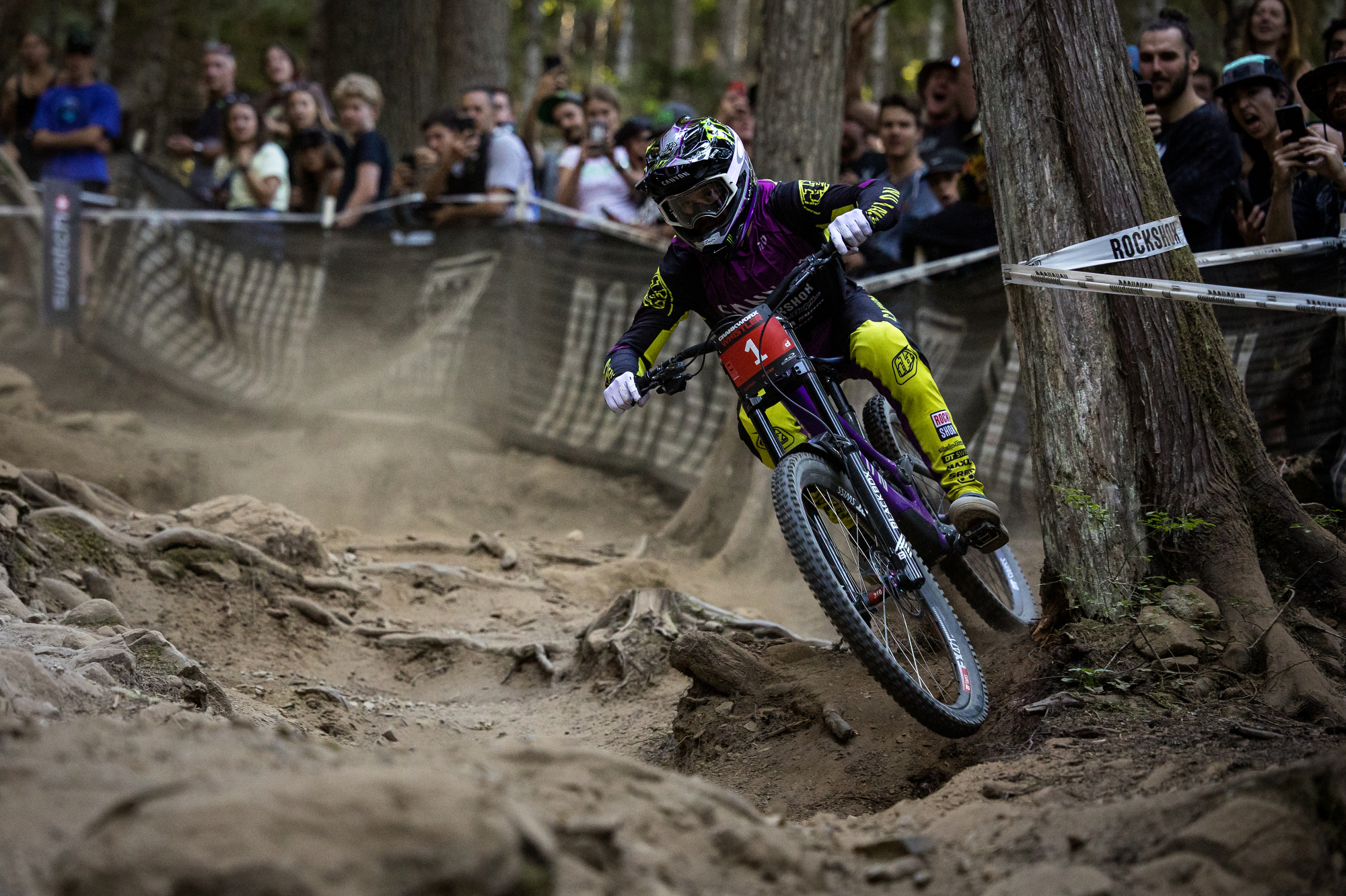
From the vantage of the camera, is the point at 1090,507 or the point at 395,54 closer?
the point at 1090,507

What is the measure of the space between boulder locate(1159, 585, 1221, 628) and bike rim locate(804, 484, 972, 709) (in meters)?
0.79

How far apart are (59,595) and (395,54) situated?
9.76m

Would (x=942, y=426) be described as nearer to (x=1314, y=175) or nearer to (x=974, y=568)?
(x=974, y=568)

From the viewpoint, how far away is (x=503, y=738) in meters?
4.78

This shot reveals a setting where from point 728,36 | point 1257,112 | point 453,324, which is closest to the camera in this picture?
point 1257,112

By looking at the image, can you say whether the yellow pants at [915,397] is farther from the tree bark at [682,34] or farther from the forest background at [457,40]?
the tree bark at [682,34]

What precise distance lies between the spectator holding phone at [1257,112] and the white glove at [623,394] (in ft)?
12.1

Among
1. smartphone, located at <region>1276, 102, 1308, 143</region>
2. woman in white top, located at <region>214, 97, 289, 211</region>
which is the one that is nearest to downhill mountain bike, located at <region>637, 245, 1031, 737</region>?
smartphone, located at <region>1276, 102, 1308, 143</region>

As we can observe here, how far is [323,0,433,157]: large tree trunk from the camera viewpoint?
13086mm

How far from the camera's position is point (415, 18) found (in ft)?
42.9

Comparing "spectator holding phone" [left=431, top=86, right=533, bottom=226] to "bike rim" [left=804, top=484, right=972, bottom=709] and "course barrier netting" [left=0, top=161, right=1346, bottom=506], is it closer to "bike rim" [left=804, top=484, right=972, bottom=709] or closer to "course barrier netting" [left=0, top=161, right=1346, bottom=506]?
"course barrier netting" [left=0, top=161, right=1346, bottom=506]

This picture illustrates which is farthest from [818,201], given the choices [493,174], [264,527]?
[493,174]

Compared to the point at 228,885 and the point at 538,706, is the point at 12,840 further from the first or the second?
the point at 538,706

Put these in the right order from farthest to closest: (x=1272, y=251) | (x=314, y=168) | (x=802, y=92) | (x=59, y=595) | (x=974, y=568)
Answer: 1. (x=314, y=168)
2. (x=802, y=92)
3. (x=1272, y=251)
4. (x=974, y=568)
5. (x=59, y=595)
